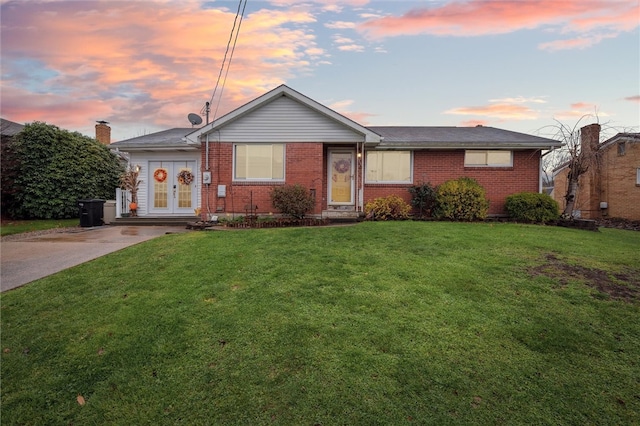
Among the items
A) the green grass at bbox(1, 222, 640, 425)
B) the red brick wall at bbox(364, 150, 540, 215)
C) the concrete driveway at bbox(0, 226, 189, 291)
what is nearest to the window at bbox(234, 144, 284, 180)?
the concrete driveway at bbox(0, 226, 189, 291)

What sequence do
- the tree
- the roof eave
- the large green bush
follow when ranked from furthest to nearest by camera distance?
the large green bush < the tree < the roof eave

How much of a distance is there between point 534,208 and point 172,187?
15259 mm

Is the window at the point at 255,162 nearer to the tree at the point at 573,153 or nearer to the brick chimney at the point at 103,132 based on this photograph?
the tree at the point at 573,153

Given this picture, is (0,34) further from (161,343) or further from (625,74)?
(625,74)

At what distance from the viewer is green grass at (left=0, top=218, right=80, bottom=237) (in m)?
12.8

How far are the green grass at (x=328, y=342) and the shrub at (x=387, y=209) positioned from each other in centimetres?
573

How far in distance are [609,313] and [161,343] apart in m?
5.51

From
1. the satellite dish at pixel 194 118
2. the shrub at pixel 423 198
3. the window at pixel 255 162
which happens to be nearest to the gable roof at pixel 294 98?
the window at pixel 255 162

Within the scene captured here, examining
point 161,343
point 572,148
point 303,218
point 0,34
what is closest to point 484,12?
point 572,148

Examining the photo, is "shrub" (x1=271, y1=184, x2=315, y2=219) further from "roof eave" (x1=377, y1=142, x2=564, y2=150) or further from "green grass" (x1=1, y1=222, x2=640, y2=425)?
"green grass" (x1=1, y1=222, x2=640, y2=425)

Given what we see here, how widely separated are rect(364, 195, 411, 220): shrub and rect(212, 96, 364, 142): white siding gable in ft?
8.49

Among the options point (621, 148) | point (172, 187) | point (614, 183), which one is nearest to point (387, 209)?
point (172, 187)

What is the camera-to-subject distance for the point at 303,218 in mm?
12188

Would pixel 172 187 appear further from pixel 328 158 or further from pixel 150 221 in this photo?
pixel 328 158
